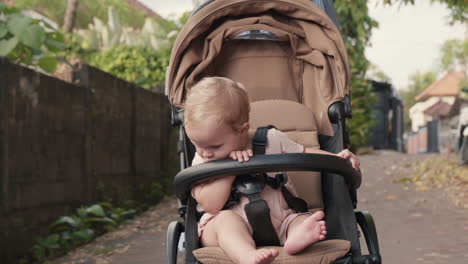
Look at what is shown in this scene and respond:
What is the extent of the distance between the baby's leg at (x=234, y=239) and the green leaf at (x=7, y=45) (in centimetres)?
399

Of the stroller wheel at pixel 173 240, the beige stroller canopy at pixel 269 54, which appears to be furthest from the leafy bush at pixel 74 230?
the stroller wheel at pixel 173 240

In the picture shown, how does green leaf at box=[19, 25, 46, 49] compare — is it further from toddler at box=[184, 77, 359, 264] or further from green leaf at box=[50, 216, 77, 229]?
toddler at box=[184, 77, 359, 264]

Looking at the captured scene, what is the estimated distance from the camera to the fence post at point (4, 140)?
19.2 ft

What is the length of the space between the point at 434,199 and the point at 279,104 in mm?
6459

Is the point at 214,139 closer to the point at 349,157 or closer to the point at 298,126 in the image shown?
the point at 349,157

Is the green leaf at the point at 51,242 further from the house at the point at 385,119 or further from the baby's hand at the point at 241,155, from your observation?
the house at the point at 385,119

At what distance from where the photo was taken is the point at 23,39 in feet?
22.1

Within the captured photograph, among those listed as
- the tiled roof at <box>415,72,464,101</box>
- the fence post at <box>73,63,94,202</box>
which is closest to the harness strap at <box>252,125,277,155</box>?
the fence post at <box>73,63,94,202</box>

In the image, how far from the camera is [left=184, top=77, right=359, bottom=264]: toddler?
2945 mm

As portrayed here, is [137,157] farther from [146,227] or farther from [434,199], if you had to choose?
[434,199]

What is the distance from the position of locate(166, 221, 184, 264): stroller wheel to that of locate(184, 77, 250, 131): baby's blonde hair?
674mm

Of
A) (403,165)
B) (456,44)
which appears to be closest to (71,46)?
(403,165)

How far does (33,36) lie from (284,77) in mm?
3270

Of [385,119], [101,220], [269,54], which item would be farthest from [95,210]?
[385,119]
